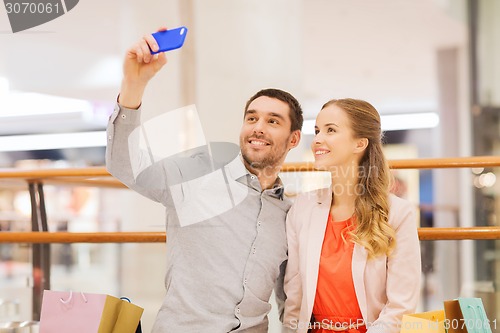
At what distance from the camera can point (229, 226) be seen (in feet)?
7.34

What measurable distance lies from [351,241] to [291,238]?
0.78 ft

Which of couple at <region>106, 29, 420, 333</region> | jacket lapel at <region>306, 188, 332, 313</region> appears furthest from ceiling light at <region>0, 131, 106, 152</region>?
jacket lapel at <region>306, 188, 332, 313</region>

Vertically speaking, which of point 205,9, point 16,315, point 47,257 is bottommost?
point 16,315

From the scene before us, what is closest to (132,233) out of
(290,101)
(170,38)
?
(290,101)

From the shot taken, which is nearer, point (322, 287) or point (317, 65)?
point (322, 287)

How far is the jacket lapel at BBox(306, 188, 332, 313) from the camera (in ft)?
7.04

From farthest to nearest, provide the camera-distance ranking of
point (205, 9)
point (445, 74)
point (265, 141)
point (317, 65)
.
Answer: point (317, 65) < point (445, 74) < point (205, 9) < point (265, 141)

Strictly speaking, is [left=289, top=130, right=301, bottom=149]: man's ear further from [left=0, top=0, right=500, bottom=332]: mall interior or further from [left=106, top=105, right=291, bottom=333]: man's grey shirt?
[left=0, top=0, right=500, bottom=332]: mall interior

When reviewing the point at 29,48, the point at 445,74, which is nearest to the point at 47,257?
the point at 29,48

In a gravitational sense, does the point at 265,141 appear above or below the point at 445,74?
below

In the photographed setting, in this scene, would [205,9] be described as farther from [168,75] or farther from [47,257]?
[47,257]

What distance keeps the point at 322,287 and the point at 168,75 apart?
294 cm

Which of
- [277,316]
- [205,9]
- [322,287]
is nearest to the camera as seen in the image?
[322,287]

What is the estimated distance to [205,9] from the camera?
4535 mm
